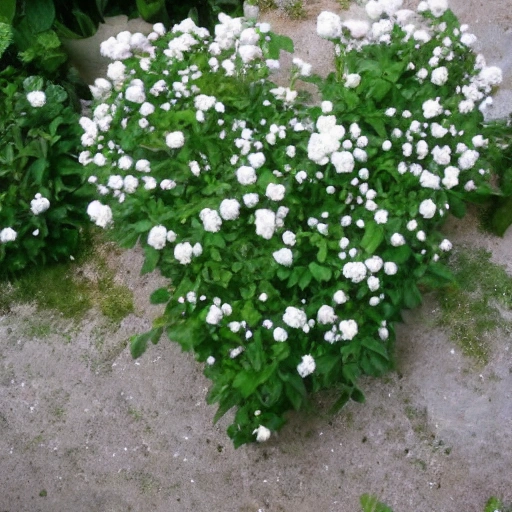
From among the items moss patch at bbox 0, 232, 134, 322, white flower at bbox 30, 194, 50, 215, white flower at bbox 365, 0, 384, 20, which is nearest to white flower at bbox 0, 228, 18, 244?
white flower at bbox 30, 194, 50, 215

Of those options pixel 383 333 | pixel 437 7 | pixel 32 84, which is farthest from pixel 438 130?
pixel 32 84

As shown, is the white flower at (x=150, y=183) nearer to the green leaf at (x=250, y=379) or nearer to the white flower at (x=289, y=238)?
the white flower at (x=289, y=238)

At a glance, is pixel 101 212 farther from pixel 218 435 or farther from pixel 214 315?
pixel 218 435

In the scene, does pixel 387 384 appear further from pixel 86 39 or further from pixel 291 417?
pixel 86 39

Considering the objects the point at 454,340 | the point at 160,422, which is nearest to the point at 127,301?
the point at 160,422

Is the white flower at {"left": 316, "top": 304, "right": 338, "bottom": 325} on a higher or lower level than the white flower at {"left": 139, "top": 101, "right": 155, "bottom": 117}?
lower

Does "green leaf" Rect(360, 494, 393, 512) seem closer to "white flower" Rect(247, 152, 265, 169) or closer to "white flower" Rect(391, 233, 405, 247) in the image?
"white flower" Rect(391, 233, 405, 247)

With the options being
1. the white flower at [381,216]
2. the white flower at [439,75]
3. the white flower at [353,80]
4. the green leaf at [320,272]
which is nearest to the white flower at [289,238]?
the green leaf at [320,272]
